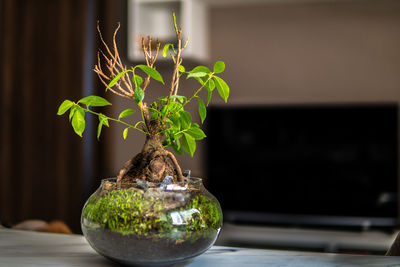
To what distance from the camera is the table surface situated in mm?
836

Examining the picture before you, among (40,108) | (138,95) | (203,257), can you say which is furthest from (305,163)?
(138,95)

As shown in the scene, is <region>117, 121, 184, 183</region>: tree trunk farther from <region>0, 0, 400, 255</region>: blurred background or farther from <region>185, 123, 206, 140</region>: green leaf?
<region>0, 0, 400, 255</region>: blurred background

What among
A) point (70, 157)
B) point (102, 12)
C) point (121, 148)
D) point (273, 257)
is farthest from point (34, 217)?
point (273, 257)

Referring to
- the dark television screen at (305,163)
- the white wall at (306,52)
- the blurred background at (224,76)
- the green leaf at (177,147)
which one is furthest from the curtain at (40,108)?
the green leaf at (177,147)

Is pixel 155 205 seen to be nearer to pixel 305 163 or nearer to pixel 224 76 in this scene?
pixel 305 163

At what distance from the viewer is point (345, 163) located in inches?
143

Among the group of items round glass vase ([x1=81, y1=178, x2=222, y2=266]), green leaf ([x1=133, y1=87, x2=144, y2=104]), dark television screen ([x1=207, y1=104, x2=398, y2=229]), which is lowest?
dark television screen ([x1=207, y1=104, x2=398, y2=229])

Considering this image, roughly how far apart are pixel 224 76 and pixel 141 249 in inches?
130

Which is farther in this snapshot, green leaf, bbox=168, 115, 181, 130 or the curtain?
the curtain

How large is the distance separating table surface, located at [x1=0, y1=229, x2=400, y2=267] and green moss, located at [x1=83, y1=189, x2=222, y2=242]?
9 centimetres

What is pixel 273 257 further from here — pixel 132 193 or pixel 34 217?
pixel 34 217

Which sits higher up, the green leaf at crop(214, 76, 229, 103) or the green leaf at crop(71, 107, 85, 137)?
the green leaf at crop(214, 76, 229, 103)

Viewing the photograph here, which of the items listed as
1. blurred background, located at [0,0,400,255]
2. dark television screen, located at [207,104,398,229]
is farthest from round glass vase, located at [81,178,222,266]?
dark television screen, located at [207,104,398,229]

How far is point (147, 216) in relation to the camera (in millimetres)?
742
